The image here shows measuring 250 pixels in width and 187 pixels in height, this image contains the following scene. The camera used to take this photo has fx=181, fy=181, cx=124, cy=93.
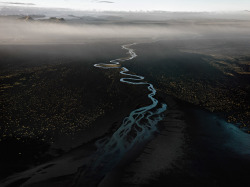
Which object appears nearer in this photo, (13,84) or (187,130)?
(187,130)

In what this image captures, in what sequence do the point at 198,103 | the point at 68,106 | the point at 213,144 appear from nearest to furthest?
the point at 213,144
the point at 68,106
the point at 198,103

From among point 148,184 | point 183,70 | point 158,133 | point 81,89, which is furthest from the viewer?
point 183,70

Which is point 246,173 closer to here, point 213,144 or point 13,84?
point 213,144

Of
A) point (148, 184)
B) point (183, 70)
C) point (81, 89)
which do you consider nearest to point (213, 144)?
point (148, 184)

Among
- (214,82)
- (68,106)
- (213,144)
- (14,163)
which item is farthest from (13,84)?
(214,82)

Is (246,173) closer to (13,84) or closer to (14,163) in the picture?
(14,163)

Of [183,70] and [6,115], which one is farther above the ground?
[183,70]

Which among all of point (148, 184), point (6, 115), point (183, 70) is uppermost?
point (183, 70)
